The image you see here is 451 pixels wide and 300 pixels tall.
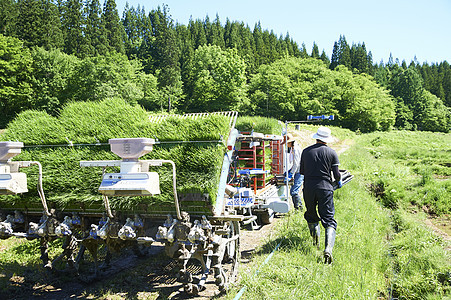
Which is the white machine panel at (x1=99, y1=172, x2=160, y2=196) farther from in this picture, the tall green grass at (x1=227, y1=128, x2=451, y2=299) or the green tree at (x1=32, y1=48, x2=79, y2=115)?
the green tree at (x1=32, y1=48, x2=79, y2=115)

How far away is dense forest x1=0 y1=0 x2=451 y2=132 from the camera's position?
135 ft

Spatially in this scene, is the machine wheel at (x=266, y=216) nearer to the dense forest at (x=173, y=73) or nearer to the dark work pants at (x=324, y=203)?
the dark work pants at (x=324, y=203)

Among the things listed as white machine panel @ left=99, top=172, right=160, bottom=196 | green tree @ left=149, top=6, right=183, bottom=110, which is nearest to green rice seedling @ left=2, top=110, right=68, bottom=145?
white machine panel @ left=99, top=172, right=160, bottom=196

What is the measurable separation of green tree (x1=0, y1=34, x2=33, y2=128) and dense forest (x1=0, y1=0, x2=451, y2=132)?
0.36 ft

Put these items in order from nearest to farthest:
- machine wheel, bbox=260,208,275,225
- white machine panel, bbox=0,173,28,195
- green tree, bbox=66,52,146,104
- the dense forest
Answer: white machine panel, bbox=0,173,28,195 < machine wheel, bbox=260,208,275,225 < green tree, bbox=66,52,146,104 < the dense forest

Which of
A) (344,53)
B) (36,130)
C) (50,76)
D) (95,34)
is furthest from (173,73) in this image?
(344,53)

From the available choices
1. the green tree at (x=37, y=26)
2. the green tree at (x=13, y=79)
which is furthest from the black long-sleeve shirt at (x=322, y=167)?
the green tree at (x=37, y=26)

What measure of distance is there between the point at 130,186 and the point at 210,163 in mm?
1214

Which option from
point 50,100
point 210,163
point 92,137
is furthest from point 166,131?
point 50,100

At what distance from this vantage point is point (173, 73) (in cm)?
5706

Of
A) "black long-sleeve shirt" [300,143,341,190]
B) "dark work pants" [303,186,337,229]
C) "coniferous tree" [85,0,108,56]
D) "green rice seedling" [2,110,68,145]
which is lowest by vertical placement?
"dark work pants" [303,186,337,229]

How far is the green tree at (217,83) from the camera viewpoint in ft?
183

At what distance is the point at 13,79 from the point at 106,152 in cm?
4186

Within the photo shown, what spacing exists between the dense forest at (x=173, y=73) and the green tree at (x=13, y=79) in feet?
0.36
